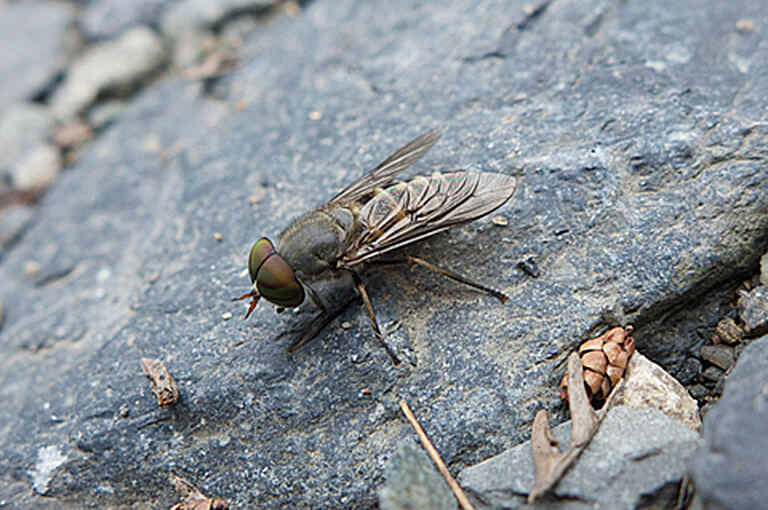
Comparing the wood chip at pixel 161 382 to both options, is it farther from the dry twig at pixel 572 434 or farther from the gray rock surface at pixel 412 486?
the dry twig at pixel 572 434

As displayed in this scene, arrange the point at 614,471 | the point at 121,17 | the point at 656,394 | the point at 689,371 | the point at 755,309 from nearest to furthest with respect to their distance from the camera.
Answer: the point at 614,471 → the point at 656,394 → the point at 755,309 → the point at 689,371 → the point at 121,17

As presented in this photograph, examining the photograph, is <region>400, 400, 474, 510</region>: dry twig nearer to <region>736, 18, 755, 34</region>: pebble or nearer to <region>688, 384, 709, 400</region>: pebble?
<region>688, 384, 709, 400</region>: pebble

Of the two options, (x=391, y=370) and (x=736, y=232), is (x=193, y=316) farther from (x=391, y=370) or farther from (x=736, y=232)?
(x=736, y=232)

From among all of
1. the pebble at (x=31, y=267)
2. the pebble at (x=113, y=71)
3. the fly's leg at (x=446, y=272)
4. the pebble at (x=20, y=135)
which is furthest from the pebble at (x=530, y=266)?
the pebble at (x=20, y=135)

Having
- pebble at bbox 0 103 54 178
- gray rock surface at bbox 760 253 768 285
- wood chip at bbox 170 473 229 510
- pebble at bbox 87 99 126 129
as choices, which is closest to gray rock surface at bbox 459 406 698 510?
gray rock surface at bbox 760 253 768 285

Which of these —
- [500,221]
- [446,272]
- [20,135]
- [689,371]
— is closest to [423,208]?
[446,272]

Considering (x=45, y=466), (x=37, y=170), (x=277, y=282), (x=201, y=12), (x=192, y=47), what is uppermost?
(x=201, y=12)

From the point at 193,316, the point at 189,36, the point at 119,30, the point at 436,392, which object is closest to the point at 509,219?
the point at 436,392

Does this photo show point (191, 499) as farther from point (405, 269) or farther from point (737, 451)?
point (737, 451)
